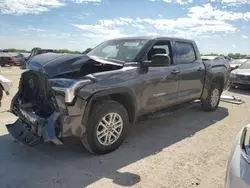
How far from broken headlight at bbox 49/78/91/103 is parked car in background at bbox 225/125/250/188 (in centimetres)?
202

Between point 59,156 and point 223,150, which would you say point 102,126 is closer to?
point 59,156

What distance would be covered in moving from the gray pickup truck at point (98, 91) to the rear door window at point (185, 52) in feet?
0.18

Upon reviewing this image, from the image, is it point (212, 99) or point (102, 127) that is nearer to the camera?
point (102, 127)

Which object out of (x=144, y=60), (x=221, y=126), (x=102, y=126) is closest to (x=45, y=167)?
(x=102, y=126)

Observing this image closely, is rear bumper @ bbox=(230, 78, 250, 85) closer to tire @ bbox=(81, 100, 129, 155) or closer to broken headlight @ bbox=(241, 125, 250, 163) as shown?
tire @ bbox=(81, 100, 129, 155)

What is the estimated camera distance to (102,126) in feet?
12.6

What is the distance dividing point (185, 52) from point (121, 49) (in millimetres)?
1650

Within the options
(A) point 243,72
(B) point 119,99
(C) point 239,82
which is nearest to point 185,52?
(B) point 119,99

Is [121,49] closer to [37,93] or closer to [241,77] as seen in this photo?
[37,93]

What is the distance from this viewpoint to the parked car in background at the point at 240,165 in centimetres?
194

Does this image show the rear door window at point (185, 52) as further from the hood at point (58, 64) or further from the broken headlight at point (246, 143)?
the broken headlight at point (246, 143)

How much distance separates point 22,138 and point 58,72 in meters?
1.12

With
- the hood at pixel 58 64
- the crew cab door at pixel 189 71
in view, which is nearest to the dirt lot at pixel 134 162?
the crew cab door at pixel 189 71

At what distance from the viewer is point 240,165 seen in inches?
80.7
